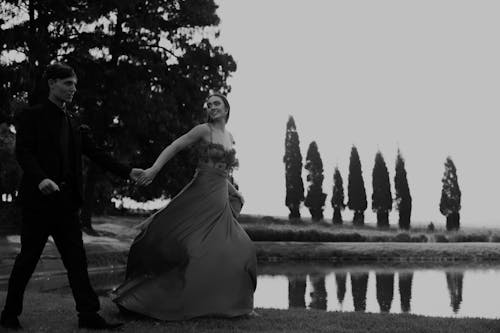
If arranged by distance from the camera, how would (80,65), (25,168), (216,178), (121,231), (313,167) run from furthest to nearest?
(313,167), (121,231), (80,65), (216,178), (25,168)

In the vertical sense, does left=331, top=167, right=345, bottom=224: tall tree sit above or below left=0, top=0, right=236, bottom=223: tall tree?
below

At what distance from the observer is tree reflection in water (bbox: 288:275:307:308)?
11659 millimetres

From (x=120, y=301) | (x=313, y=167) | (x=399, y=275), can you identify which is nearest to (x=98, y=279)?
(x=399, y=275)

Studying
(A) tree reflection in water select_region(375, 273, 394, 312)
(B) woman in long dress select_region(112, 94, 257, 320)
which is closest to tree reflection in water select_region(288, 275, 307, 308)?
(A) tree reflection in water select_region(375, 273, 394, 312)

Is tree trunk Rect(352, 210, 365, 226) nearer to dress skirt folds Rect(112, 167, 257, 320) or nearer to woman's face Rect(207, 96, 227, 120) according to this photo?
woman's face Rect(207, 96, 227, 120)

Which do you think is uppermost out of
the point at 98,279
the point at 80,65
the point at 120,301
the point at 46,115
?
the point at 80,65

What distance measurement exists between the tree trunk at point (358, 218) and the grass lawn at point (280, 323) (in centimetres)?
4358

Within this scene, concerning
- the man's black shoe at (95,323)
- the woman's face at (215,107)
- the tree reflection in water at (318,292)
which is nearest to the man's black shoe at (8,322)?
the man's black shoe at (95,323)

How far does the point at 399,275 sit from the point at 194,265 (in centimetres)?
1317

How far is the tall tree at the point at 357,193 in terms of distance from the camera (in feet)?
165

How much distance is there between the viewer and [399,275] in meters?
17.8

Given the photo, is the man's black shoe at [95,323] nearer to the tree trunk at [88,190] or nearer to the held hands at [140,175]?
the held hands at [140,175]

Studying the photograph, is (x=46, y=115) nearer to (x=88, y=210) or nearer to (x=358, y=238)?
(x=88, y=210)

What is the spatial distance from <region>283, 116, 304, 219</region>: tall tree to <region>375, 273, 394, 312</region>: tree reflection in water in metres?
32.9
